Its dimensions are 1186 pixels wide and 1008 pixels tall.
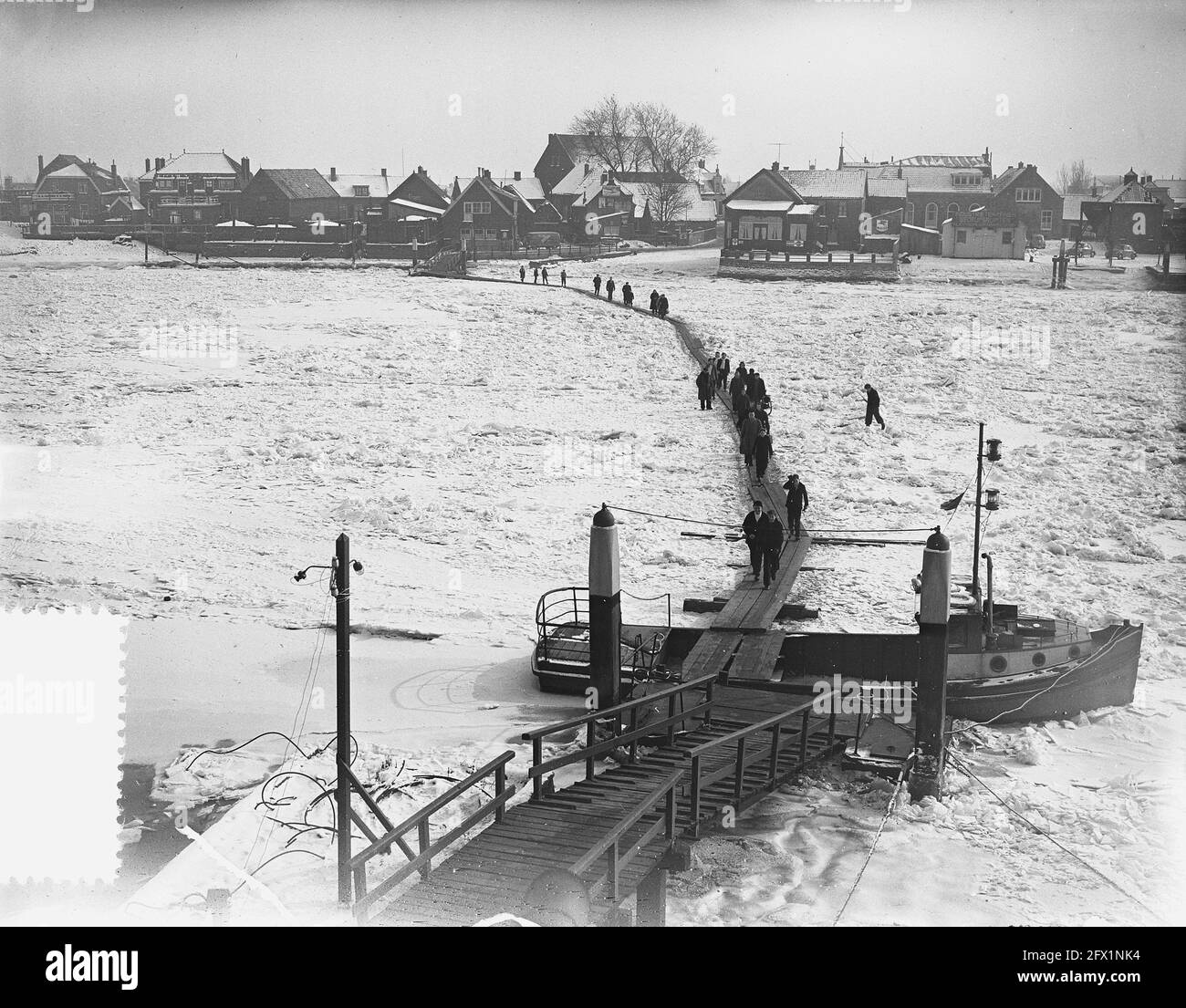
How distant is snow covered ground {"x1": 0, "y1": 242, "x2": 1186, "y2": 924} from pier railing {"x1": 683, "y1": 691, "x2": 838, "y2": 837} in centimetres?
49

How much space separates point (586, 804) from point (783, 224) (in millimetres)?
53291

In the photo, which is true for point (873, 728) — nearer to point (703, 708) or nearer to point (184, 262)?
point (703, 708)

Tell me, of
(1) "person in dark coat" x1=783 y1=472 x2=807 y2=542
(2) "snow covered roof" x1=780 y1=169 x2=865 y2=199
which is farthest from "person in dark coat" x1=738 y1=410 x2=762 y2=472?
(2) "snow covered roof" x1=780 y1=169 x2=865 y2=199

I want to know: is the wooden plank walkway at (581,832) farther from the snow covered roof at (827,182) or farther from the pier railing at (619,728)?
the snow covered roof at (827,182)

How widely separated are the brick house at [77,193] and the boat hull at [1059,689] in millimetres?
50301

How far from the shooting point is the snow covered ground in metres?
11.2

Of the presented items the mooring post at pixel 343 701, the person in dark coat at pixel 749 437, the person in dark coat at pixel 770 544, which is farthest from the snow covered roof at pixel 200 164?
the mooring post at pixel 343 701

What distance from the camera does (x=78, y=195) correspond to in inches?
2271

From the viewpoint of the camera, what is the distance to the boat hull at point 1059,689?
1395 cm

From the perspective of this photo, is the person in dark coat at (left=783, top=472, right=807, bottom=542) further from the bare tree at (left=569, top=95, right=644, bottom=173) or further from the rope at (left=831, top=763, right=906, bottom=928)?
the bare tree at (left=569, top=95, right=644, bottom=173)

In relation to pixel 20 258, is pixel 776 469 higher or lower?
lower

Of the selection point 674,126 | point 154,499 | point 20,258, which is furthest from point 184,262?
point 154,499

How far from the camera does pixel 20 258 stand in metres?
51.0

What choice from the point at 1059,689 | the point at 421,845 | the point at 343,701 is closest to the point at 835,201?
the point at 1059,689
